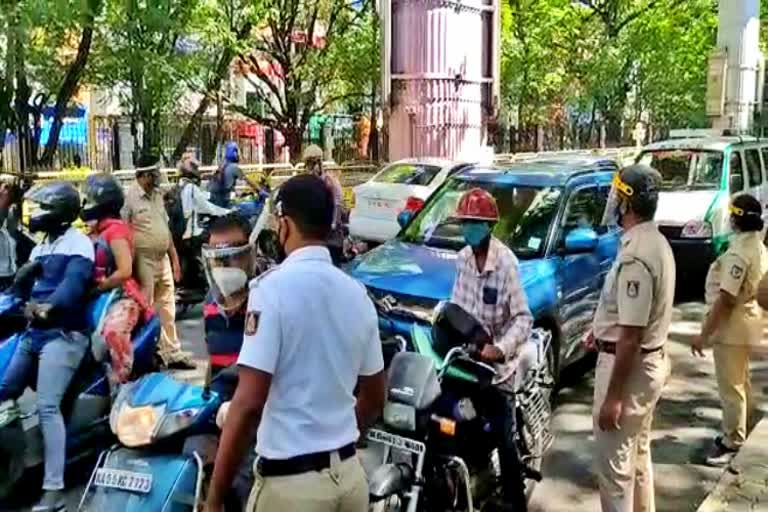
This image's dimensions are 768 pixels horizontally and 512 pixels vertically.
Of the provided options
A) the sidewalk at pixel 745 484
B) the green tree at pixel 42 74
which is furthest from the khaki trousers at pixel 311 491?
the green tree at pixel 42 74

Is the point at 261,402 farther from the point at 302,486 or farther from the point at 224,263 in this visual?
the point at 224,263

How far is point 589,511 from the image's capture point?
217 inches

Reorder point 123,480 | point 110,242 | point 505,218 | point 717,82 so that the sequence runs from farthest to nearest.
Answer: point 717,82
point 505,218
point 110,242
point 123,480

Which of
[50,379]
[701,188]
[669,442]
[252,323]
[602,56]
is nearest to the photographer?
[252,323]

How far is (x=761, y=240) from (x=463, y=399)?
2.87 m

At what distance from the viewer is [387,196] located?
1509 cm

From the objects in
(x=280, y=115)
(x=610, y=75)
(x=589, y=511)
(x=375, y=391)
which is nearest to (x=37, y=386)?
(x=375, y=391)

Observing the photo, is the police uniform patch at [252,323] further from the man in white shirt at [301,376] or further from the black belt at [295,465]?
the black belt at [295,465]

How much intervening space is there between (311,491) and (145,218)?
5397mm

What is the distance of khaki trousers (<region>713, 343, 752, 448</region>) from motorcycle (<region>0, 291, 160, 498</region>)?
3625 millimetres

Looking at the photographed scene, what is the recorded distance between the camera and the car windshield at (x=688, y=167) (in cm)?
1300

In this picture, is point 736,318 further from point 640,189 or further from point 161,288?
point 161,288

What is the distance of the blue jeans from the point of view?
5.13 metres

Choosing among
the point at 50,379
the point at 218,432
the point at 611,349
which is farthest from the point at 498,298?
the point at 50,379
